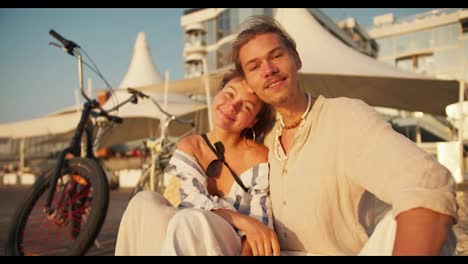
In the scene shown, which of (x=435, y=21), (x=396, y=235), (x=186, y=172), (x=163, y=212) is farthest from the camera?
(x=435, y=21)

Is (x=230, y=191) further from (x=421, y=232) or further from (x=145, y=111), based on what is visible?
(x=145, y=111)

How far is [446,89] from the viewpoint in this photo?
1017 centimetres

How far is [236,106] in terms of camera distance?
1.44m

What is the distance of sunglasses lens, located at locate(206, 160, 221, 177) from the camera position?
1.40 metres

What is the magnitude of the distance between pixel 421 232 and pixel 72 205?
223 centimetres

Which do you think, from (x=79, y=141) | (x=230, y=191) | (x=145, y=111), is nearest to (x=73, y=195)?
(x=79, y=141)

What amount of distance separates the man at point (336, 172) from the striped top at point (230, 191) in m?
0.05

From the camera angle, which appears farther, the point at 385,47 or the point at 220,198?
the point at 385,47

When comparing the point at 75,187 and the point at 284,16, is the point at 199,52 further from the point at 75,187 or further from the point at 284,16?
the point at 75,187

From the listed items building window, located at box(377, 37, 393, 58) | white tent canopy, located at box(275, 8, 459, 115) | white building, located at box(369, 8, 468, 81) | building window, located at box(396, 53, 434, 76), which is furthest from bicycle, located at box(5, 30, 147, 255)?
building window, located at box(377, 37, 393, 58)

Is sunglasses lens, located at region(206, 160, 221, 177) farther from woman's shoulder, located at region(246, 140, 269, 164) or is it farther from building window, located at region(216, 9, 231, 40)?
building window, located at region(216, 9, 231, 40)

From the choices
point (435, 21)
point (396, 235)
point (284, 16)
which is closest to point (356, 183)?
point (396, 235)

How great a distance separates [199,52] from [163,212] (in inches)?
1142

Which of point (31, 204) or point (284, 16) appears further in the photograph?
point (284, 16)
